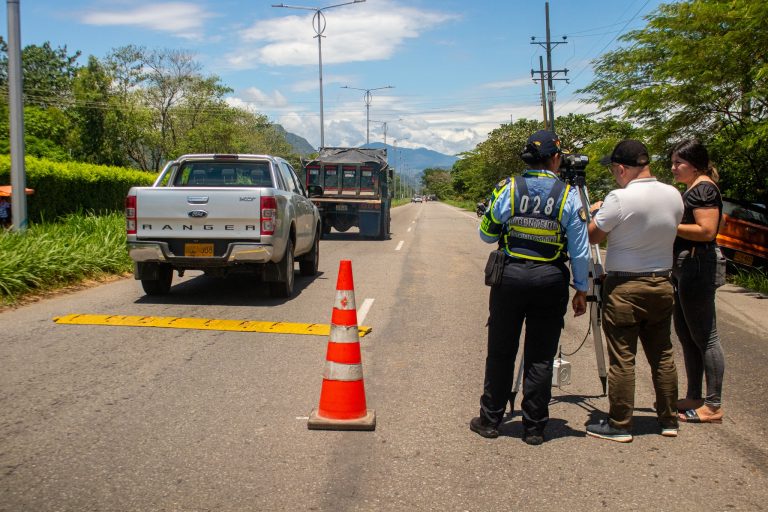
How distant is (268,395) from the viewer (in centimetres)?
555

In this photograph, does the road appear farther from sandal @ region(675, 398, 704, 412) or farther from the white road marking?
the white road marking

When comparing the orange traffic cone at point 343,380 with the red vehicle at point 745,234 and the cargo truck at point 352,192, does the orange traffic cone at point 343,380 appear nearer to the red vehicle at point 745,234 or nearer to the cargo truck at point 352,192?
the red vehicle at point 745,234

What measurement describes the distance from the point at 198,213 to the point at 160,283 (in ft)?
4.99

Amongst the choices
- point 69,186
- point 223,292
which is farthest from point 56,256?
point 69,186

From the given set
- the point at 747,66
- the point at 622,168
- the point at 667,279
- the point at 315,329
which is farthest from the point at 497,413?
the point at 747,66

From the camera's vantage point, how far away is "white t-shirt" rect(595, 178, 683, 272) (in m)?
4.57

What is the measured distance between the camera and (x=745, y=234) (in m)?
12.2

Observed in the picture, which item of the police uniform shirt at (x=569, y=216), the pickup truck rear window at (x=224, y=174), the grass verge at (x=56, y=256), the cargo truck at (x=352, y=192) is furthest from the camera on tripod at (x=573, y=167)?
the cargo truck at (x=352, y=192)

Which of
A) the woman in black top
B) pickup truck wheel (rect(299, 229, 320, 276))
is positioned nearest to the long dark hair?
the woman in black top

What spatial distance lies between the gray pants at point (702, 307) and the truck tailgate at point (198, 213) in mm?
5619

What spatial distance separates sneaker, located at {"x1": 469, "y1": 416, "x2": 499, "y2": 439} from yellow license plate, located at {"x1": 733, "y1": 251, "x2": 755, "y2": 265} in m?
9.18

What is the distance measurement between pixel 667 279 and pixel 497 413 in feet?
4.41

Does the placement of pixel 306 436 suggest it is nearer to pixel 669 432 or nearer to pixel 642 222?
pixel 669 432

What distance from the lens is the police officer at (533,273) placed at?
14.7ft
